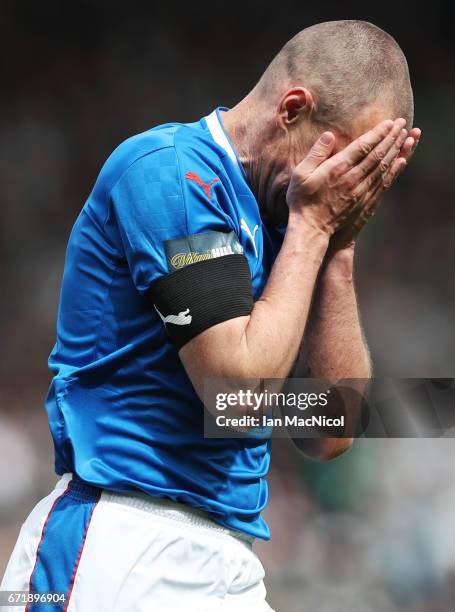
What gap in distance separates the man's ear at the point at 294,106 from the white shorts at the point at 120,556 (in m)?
0.86

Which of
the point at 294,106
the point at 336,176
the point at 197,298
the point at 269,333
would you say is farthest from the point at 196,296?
the point at 294,106

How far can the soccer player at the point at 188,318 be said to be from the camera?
1825 mm

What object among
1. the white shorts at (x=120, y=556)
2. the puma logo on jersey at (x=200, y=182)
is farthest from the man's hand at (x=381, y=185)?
the white shorts at (x=120, y=556)

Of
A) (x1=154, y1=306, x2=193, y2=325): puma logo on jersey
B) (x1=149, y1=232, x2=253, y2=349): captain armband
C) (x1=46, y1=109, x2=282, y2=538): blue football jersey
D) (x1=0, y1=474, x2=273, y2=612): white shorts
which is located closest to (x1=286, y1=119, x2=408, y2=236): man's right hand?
(x1=46, y1=109, x2=282, y2=538): blue football jersey

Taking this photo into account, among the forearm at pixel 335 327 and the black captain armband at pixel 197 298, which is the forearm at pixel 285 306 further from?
the forearm at pixel 335 327

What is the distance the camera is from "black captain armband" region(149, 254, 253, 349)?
1782 millimetres

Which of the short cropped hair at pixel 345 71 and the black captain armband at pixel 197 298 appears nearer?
the black captain armband at pixel 197 298

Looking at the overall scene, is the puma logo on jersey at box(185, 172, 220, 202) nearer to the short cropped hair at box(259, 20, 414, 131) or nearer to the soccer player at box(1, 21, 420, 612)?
the soccer player at box(1, 21, 420, 612)

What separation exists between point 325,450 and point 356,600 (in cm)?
242

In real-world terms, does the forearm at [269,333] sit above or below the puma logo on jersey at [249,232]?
below

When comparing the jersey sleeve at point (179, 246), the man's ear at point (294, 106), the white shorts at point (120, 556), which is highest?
the man's ear at point (294, 106)

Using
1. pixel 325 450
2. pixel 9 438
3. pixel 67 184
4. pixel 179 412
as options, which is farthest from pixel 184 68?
pixel 179 412

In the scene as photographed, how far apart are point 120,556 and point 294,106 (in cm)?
102

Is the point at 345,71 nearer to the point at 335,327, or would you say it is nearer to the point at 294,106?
the point at 294,106
